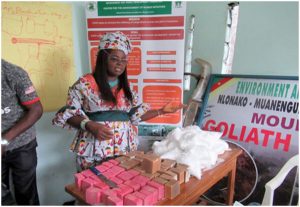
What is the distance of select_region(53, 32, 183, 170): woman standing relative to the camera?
118 centimetres

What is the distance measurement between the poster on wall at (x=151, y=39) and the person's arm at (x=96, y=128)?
0.67m

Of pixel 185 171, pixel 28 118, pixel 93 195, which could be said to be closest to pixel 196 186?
pixel 185 171

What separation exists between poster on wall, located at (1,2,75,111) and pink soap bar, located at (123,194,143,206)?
3.47 feet

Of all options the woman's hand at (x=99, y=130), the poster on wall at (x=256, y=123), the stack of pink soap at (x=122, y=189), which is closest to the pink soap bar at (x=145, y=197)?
the stack of pink soap at (x=122, y=189)

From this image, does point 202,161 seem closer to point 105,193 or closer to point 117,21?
point 105,193

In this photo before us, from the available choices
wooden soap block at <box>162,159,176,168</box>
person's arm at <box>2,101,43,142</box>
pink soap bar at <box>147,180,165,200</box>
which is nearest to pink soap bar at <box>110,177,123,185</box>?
pink soap bar at <box>147,180,165,200</box>

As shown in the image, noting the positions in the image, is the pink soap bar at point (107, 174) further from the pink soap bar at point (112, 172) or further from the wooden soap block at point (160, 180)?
the wooden soap block at point (160, 180)

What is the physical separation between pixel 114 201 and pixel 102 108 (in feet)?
1.79

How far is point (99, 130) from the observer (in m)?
1.09

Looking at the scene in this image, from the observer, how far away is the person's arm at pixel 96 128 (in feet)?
3.59

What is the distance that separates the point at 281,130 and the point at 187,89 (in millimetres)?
685

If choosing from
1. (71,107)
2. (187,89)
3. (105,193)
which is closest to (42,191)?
(71,107)

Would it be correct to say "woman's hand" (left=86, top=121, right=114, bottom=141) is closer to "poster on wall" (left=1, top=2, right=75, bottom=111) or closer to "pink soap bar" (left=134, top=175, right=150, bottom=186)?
"pink soap bar" (left=134, top=175, right=150, bottom=186)

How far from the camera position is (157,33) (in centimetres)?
165
